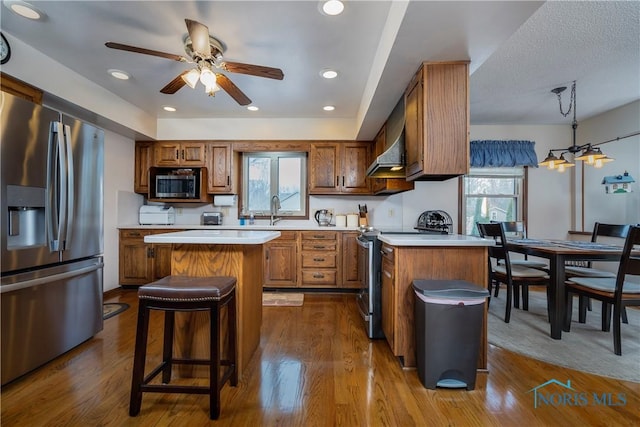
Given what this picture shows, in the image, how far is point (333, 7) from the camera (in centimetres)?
185

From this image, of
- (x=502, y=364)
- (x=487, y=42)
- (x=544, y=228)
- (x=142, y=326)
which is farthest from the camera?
(x=544, y=228)

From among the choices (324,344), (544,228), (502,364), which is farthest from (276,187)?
(544,228)

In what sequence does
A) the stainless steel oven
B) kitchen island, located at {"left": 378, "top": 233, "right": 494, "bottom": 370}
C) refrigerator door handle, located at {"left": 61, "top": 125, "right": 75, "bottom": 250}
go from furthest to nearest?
the stainless steel oven → refrigerator door handle, located at {"left": 61, "top": 125, "right": 75, "bottom": 250} → kitchen island, located at {"left": 378, "top": 233, "right": 494, "bottom": 370}

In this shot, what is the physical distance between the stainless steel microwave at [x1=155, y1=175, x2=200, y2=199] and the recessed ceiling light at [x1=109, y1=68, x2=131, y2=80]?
4.77 ft

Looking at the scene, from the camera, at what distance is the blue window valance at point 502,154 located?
13.7ft

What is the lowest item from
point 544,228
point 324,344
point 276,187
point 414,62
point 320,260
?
point 324,344

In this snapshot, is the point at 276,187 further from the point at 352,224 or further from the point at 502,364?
the point at 502,364

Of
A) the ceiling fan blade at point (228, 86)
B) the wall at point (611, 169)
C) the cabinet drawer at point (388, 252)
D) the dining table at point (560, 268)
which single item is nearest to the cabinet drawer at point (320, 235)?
the cabinet drawer at point (388, 252)

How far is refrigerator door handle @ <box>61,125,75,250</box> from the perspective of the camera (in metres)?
2.02

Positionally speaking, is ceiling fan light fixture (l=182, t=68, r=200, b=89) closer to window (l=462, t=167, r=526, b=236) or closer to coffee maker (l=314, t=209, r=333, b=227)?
coffee maker (l=314, t=209, r=333, b=227)

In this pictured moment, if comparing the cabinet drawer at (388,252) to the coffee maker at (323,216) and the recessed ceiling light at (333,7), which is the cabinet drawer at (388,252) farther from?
the coffee maker at (323,216)

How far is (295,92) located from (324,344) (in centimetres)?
271

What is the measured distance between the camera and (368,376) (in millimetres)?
1821

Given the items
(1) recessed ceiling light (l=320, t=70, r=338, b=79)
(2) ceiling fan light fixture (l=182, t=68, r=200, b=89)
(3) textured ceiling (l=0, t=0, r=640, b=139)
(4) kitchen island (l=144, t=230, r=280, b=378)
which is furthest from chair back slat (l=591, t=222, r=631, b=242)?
(2) ceiling fan light fixture (l=182, t=68, r=200, b=89)
